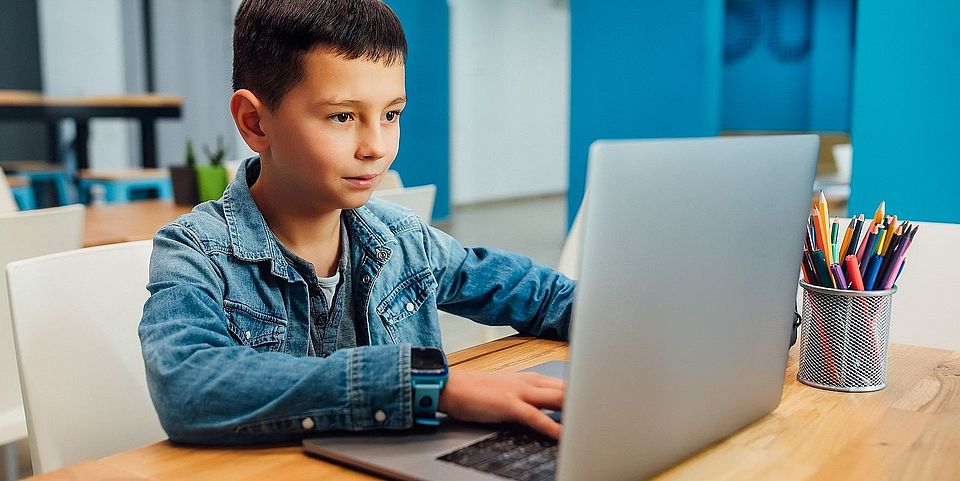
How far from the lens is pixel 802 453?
77 centimetres

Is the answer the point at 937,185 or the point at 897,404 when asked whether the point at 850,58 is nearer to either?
the point at 937,185

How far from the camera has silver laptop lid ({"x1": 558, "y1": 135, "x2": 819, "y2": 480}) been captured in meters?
0.58

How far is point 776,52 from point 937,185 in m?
7.81

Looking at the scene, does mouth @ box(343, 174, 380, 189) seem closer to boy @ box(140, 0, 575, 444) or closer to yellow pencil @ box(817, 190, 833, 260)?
boy @ box(140, 0, 575, 444)

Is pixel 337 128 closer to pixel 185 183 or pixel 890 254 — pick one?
pixel 890 254

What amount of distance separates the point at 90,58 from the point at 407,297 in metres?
6.44

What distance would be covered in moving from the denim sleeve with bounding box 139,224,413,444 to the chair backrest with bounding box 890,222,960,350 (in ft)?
3.24

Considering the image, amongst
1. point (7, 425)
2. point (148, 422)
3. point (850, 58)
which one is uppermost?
point (850, 58)

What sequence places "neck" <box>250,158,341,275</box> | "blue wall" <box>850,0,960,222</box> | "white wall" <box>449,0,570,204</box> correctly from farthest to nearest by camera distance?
"white wall" <box>449,0,570,204</box>
"blue wall" <box>850,0,960,222</box>
"neck" <box>250,158,341,275</box>

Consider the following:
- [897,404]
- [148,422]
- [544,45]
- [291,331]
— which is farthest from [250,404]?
[544,45]

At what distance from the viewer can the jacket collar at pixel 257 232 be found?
3.18 ft

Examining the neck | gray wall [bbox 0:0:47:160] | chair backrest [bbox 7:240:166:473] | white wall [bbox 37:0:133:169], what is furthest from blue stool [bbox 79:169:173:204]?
the neck

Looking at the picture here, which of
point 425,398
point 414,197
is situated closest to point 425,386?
point 425,398

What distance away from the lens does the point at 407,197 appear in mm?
2219
